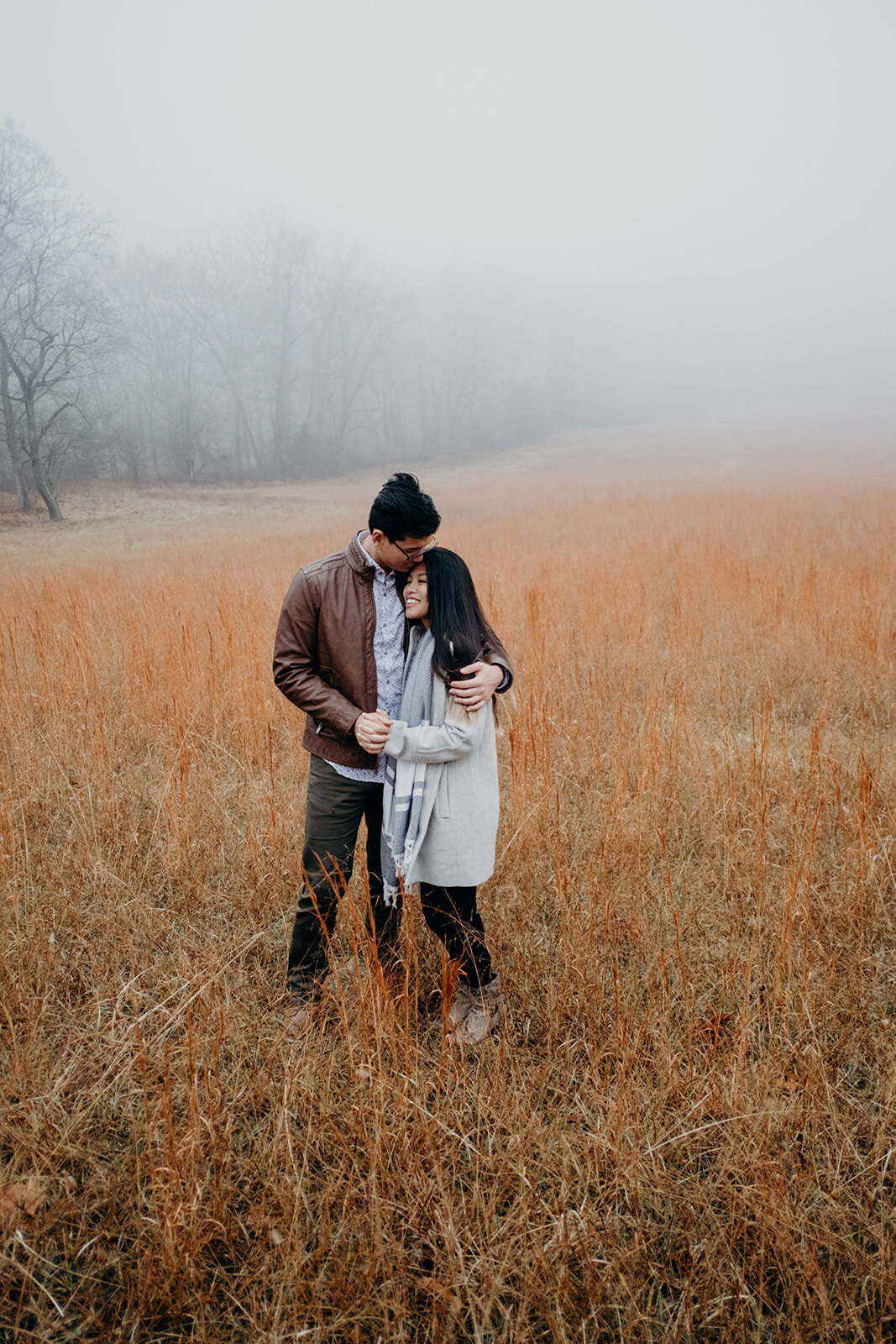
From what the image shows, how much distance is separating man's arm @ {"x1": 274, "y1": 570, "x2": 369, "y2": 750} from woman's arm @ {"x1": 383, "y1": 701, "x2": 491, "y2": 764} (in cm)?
16

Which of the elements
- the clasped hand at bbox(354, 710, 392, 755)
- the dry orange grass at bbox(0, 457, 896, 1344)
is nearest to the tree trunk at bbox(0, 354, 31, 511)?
the dry orange grass at bbox(0, 457, 896, 1344)

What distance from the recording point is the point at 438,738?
1669 mm

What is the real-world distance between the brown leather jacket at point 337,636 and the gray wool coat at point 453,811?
158mm

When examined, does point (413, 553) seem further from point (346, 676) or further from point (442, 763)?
point (442, 763)

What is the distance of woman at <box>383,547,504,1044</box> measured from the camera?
1.68m

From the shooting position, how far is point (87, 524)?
56.9 feet

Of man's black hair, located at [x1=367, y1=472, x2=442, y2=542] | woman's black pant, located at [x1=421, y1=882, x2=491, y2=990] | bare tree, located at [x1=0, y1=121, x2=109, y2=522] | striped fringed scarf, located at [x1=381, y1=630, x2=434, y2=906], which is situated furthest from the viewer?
bare tree, located at [x1=0, y1=121, x2=109, y2=522]

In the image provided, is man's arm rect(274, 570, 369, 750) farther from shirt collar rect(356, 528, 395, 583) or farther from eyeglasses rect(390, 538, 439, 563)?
eyeglasses rect(390, 538, 439, 563)

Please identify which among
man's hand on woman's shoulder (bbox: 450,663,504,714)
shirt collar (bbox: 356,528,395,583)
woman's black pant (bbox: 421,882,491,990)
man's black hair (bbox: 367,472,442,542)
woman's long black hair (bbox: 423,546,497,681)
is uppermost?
man's black hair (bbox: 367,472,442,542)

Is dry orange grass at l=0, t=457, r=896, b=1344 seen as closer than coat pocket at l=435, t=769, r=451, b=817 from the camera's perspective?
Yes

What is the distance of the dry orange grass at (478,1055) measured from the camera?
4.33ft

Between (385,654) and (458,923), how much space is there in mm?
815

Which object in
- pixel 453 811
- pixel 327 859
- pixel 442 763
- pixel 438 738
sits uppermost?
pixel 438 738

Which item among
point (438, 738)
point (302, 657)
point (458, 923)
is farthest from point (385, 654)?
point (458, 923)
